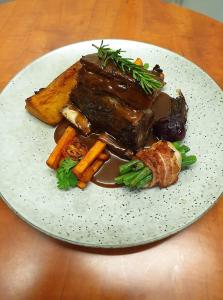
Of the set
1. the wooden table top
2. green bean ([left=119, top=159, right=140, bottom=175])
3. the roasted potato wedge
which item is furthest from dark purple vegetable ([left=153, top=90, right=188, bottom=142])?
the roasted potato wedge

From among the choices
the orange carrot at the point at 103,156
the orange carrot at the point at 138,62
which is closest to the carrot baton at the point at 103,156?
the orange carrot at the point at 103,156

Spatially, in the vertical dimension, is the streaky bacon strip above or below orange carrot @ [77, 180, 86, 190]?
above

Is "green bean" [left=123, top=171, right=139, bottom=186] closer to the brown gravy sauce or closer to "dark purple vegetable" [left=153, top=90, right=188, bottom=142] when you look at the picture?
the brown gravy sauce

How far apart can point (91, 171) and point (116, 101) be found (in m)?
0.43

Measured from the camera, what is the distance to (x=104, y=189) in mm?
1979

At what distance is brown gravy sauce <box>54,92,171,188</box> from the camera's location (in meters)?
2.02

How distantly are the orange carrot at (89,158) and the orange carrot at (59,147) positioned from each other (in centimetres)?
14

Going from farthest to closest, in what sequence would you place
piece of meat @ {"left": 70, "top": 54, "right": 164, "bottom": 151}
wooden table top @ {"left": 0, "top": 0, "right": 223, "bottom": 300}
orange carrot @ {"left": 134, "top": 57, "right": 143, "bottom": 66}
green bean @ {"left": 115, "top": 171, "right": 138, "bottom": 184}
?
orange carrot @ {"left": 134, "top": 57, "right": 143, "bottom": 66}
piece of meat @ {"left": 70, "top": 54, "right": 164, "bottom": 151}
green bean @ {"left": 115, "top": 171, "right": 138, "bottom": 184}
wooden table top @ {"left": 0, "top": 0, "right": 223, "bottom": 300}

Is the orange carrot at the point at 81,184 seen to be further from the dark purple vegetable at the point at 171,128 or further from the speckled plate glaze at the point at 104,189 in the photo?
the dark purple vegetable at the point at 171,128

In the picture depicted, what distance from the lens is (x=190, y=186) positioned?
1.95 meters

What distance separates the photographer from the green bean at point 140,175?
1.91m

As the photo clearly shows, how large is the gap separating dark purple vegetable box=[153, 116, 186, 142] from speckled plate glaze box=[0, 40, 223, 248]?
0.09 m

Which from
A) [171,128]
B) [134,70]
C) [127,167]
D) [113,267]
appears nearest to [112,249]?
[113,267]

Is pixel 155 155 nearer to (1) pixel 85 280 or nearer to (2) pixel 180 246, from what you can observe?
(2) pixel 180 246
